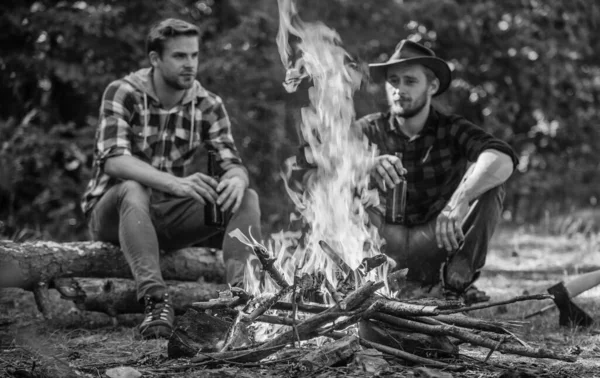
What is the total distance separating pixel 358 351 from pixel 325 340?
414 mm

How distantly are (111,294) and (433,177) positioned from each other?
7.71ft

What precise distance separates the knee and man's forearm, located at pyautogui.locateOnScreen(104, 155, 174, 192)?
0.05 metres

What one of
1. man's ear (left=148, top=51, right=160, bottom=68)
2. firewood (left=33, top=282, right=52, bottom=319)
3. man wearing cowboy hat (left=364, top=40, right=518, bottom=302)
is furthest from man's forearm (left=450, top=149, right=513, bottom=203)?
firewood (left=33, top=282, right=52, bottom=319)

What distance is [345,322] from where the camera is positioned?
3.33 meters

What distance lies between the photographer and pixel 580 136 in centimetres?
1061

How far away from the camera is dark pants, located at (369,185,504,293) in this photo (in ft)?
15.7

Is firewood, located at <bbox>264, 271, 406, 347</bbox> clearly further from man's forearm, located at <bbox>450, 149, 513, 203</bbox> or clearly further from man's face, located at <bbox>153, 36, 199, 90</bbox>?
man's face, located at <bbox>153, 36, 199, 90</bbox>

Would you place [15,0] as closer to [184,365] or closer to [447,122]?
[447,122]

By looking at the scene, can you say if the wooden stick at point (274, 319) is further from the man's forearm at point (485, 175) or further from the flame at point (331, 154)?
the man's forearm at point (485, 175)

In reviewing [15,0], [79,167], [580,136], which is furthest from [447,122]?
[580,136]

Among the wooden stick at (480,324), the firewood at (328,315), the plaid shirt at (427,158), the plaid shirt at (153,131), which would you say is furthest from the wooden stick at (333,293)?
the plaid shirt at (153,131)

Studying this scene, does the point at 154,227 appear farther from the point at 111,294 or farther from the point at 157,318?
the point at 157,318

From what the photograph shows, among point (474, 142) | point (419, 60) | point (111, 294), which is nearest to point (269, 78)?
point (419, 60)

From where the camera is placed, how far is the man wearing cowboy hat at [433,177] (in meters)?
4.72
